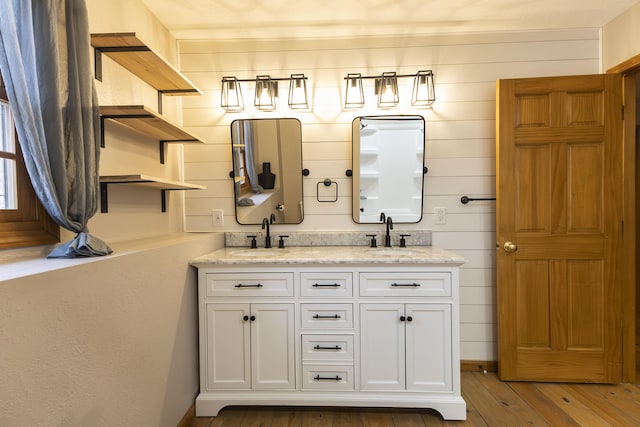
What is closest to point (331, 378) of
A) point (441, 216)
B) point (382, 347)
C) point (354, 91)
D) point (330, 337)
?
point (330, 337)

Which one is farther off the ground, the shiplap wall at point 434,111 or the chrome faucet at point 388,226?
the shiplap wall at point 434,111

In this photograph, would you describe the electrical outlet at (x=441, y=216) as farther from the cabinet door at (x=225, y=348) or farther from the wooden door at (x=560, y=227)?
the cabinet door at (x=225, y=348)

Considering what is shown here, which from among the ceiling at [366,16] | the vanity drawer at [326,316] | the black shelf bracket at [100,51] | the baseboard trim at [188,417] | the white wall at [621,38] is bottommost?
the baseboard trim at [188,417]

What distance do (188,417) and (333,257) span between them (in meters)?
1.21

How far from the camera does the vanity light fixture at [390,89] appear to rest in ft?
7.34

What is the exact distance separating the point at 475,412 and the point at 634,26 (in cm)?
259

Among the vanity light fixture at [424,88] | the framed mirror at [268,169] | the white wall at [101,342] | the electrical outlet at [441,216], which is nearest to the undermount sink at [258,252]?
the framed mirror at [268,169]

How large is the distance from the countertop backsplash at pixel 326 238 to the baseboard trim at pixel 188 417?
3.45 feet

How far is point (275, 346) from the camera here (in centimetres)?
183

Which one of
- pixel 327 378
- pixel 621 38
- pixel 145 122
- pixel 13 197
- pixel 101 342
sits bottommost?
pixel 327 378

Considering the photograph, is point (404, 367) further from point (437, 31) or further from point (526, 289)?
point (437, 31)

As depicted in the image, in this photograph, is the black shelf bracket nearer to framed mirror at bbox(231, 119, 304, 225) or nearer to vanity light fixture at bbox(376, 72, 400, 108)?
framed mirror at bbox(231, 119, 304, 225)

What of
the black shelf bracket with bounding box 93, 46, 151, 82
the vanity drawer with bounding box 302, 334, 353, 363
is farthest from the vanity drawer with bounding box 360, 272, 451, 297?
the black shelf bracket with bounding box 93, 46, 151, 82

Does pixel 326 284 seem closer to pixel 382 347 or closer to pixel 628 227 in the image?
pixel 382 347
